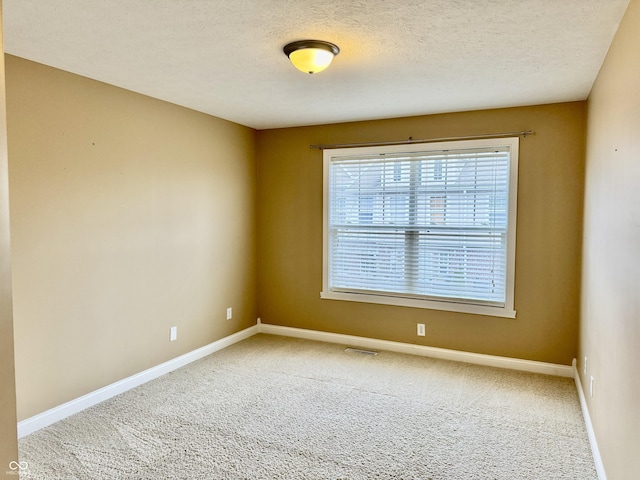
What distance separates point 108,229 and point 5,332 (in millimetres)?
2053

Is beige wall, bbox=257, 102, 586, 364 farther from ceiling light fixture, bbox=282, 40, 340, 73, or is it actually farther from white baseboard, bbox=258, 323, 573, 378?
A: ceiling light fixture, bbox=282, 40, 340, 73

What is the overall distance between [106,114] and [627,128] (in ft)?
10.9

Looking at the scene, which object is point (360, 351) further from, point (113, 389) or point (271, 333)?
point (113, 389)

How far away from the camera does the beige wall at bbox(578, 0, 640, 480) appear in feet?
5.88

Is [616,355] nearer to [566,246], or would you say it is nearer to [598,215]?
[598,215]

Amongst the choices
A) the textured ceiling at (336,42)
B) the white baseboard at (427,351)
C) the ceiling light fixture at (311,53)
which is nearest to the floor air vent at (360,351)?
the white baseboard at (427,351)

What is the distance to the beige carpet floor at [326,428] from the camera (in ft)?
7.97

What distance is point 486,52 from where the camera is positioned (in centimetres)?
259

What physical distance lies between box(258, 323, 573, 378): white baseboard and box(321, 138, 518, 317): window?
0.43m

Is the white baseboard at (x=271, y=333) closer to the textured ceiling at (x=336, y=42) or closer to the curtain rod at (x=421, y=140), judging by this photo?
the curtain rod at (x=421, y=140)

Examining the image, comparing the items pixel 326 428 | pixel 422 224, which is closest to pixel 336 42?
pixel 422 224

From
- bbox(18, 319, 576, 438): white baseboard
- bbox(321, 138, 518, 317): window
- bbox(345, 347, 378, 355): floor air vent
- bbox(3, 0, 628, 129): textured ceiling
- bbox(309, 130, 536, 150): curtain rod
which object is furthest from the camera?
bbox(345, 347, 378, 355): floor air vent

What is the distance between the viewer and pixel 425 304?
434 centimetres

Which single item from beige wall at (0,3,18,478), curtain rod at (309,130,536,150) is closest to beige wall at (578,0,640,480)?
curtain rod at (309,130,536,150)
